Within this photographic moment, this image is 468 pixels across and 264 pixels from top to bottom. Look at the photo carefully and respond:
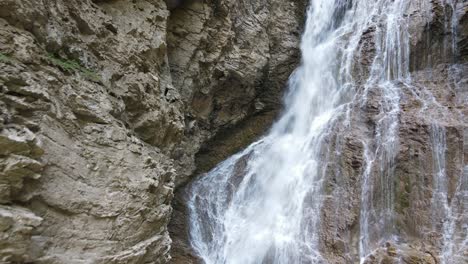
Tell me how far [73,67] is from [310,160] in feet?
22.5

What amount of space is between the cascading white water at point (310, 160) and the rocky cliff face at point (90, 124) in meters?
3.27

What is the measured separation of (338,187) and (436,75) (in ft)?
15.8

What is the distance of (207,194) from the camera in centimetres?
1066

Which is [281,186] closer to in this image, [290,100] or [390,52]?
[290,100]

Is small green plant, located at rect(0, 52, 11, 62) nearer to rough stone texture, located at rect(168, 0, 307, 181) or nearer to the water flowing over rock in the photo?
the water flowing over rock

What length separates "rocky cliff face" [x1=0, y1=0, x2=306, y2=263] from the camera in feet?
13.0

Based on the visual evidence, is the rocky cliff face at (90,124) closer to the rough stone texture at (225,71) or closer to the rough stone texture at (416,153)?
the rough stone texture at (225,71)

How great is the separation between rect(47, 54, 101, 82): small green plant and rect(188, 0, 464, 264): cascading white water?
5.71 metres

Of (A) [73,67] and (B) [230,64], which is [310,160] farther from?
(A) [73,67]

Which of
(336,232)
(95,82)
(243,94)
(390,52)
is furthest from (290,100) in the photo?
(95,82)

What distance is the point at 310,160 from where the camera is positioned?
391 inches

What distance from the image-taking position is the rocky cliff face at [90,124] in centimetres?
396

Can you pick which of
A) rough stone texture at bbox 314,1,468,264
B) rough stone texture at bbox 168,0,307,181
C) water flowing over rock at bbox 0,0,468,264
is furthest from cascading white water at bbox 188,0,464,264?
rough stone texture at bbox 168,0,307,181

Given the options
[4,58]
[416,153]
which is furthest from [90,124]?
[416,153]
